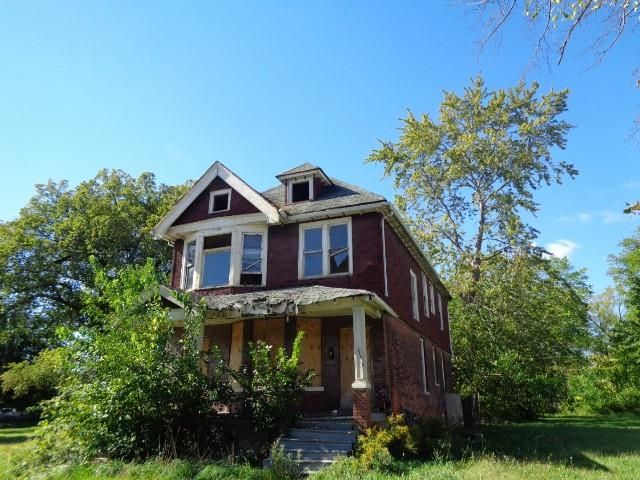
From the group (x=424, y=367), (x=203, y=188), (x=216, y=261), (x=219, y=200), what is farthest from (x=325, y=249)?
(x=424, y=367)

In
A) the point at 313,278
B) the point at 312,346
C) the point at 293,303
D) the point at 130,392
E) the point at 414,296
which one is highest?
the point at 414,296

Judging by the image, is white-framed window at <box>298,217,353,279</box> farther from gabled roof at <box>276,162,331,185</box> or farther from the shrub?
the shrub

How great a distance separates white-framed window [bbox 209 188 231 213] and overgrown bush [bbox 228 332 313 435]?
6.26 metres

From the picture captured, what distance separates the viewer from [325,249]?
14.0m

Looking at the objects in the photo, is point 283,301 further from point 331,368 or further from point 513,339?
point 513,339

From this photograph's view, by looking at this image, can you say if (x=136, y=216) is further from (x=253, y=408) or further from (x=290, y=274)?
(x=253, y=408)

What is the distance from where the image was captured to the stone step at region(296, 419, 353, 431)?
10672 mm

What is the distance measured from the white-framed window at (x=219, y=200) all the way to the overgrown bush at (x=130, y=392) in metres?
5.32

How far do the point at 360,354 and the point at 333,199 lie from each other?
5.55 m

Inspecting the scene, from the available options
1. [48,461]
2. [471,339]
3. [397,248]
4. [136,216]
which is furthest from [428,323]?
[136,216]

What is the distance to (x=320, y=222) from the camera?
14.3 meters

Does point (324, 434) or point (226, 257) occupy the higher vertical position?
point (226, 257)

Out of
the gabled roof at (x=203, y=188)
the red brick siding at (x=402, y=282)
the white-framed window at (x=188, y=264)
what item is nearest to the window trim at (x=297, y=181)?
the gabled roof at (x=203, y=188)

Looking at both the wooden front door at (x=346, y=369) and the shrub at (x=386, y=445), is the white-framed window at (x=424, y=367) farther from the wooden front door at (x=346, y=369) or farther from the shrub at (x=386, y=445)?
the shrub at (x=386, y=445)
